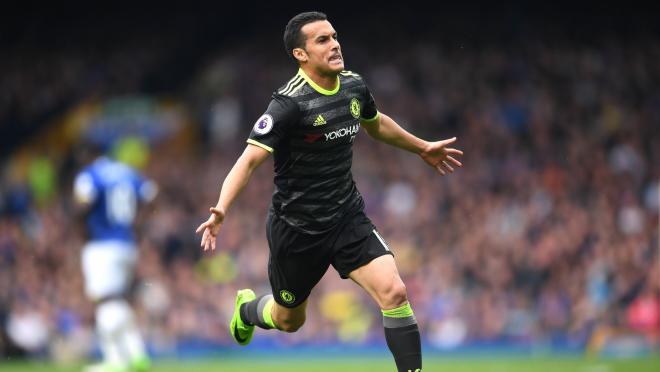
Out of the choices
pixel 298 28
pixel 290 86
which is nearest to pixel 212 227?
pixel 290 86

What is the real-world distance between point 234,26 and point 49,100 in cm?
419

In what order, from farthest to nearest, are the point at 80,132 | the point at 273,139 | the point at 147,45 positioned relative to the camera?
the point at 147,45
the point at 80,132
the point at 273,139

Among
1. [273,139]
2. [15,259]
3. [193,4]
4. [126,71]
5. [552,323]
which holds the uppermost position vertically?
[193,4]

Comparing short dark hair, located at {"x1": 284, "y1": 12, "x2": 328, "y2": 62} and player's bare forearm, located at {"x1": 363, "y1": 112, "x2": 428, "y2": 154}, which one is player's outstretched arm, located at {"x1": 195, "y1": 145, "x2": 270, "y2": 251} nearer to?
short dark hair, located at {"x1": 284, "y1": 12, "x2": 328, "y2": 62}

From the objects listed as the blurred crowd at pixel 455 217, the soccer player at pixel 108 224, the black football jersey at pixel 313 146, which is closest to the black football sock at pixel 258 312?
the black football jersey at pixel 313 146

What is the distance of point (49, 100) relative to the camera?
2330 centimetres

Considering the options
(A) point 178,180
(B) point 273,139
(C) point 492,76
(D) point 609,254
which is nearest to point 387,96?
(C) point 492,76

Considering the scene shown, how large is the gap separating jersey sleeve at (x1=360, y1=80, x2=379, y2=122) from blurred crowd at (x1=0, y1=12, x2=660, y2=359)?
820cm

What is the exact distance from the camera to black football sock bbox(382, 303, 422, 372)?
6.70 metres

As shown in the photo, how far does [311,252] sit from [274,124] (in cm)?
95

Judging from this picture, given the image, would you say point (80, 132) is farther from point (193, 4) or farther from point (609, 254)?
point (609, 254)

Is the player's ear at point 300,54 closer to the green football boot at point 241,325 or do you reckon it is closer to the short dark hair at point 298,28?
the short dark hair at point 298,28

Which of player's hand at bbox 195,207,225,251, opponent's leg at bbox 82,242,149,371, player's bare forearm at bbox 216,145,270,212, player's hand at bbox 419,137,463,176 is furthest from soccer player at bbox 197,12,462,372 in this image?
opponent's leg at bbox 82,242,149,371

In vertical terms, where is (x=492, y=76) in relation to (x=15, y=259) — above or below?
above
